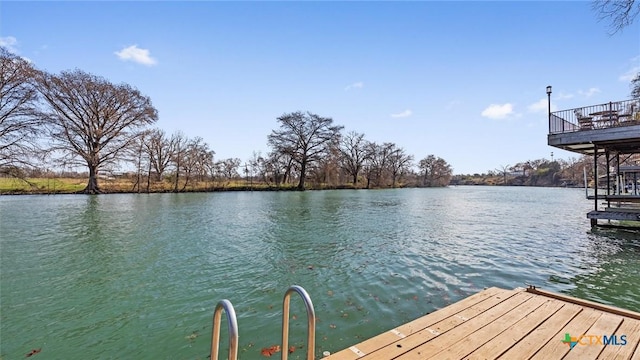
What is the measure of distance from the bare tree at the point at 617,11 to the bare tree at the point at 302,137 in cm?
3467

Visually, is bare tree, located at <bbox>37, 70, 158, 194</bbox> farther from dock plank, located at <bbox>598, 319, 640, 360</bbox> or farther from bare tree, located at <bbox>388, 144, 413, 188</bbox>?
bare tree, located at <bbox>388, 144, 413, 188</bbox>

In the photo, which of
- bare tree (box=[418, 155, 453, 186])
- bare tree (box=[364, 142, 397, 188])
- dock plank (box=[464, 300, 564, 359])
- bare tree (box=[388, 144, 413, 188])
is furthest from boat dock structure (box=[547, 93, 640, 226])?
bare tree (box=[418, 155, 453, 186])

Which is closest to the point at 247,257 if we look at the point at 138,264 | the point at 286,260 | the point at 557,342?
the point at 286,260

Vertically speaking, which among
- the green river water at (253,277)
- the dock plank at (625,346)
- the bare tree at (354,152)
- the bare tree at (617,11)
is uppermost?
the bare tree at (354,152)

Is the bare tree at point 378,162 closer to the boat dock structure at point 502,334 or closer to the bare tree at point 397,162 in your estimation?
the bare tree at point 397,162

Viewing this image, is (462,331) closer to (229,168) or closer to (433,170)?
(229,168)

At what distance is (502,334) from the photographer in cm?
253

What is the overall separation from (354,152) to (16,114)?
4394cm

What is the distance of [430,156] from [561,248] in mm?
69007

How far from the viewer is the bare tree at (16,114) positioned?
680 inches

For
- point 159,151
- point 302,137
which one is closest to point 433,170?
point 302,137

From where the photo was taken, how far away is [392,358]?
2115mm

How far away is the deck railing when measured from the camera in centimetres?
1034

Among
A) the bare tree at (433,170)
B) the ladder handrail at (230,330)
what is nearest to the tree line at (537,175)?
the bare tree at (433,170)
